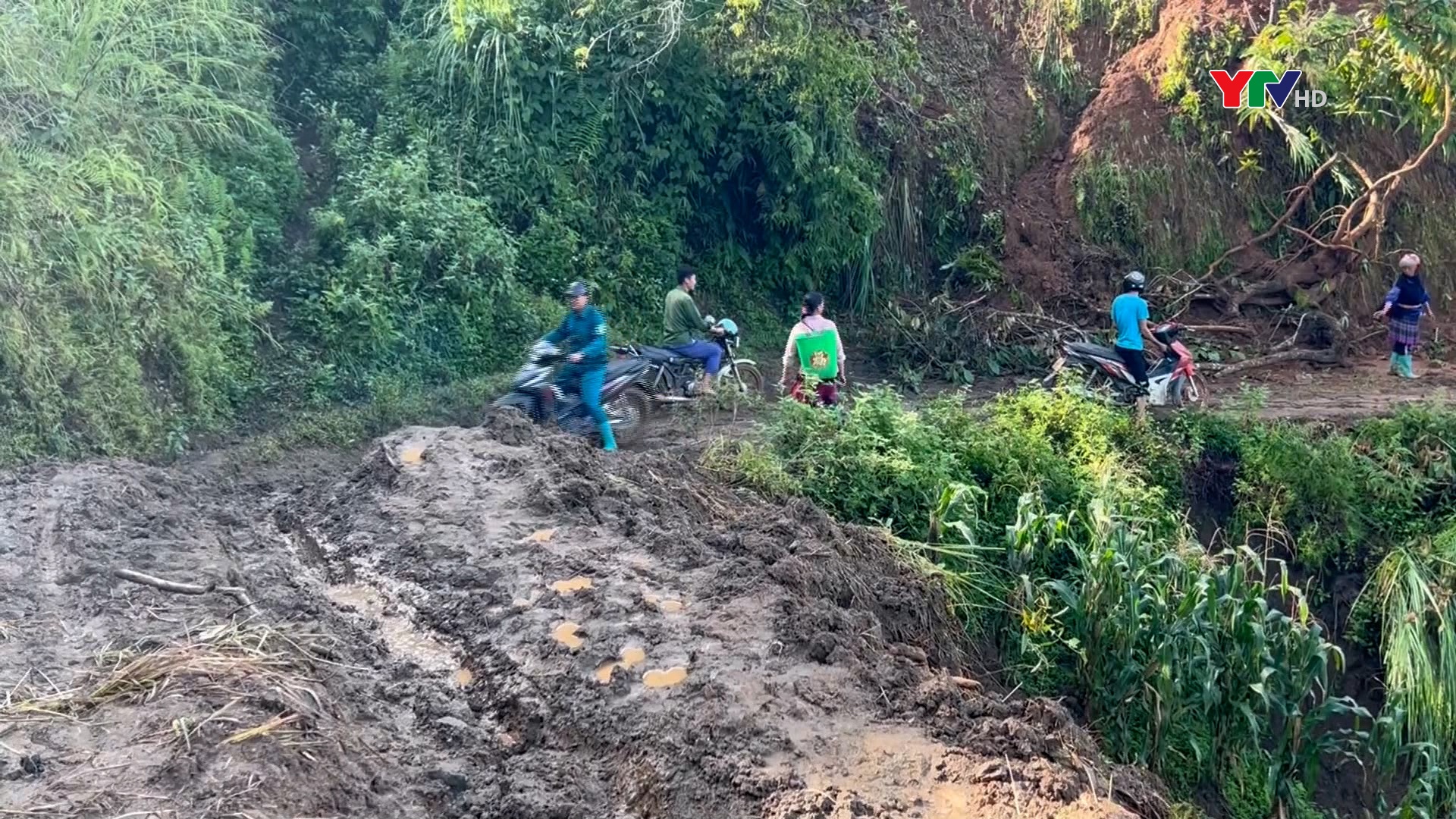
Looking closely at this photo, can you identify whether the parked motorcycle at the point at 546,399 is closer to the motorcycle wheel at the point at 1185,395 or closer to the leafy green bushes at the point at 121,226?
the leafy green bushes at the point at 121,226

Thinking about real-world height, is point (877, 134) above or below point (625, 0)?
below

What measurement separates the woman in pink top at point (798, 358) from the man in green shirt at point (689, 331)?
0.84 meters

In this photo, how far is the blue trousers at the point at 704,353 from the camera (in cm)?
1144

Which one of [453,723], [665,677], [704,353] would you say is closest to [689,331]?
[704,353]

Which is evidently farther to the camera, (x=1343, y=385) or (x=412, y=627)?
(x=1343, y=385)

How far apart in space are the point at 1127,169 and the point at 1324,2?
3.28m

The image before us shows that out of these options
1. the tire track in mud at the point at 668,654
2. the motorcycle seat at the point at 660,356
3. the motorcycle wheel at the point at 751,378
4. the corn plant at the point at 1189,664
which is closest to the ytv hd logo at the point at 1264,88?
the motorcycle wheel at the point at 751,378

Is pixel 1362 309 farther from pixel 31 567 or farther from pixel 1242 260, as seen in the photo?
pixel 31 567

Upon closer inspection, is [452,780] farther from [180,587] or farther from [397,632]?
[180,587]

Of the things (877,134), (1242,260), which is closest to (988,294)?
(877,134)

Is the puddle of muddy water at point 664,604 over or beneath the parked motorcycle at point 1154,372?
over

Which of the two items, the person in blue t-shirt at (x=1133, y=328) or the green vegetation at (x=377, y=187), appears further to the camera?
the person in blue t-shirt at (x=1133, y=328)

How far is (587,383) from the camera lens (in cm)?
1008

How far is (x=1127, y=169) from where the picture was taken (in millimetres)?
16391
